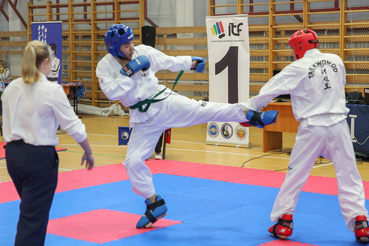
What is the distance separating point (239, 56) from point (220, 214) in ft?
13.9

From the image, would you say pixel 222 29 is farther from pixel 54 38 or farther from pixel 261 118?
pixel 261 118

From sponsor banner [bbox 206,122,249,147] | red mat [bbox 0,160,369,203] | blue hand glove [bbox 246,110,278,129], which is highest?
blue hand glove [bbox 246,110,278,129]

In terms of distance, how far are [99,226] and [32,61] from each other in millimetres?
1755

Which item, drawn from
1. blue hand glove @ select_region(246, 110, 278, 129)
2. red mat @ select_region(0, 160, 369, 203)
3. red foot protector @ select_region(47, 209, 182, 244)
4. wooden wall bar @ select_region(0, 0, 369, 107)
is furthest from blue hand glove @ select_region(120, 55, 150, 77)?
wooden wall bar @ select_region(0, 0, 369, 107)

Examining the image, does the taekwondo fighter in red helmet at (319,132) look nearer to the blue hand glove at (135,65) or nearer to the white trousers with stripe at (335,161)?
the white trousers with stripe at (335,161)

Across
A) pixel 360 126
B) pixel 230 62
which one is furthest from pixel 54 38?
pixel 360 126

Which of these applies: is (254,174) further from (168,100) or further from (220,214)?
(168,100)

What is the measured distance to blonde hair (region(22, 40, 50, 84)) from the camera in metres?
2.33

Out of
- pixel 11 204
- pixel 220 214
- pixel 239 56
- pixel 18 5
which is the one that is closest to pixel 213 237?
pixel 220 214

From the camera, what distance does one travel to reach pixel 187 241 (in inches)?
127

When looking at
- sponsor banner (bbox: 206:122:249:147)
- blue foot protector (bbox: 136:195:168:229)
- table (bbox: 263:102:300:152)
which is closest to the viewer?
blue foot protector (bbox: 136:195:168:229)

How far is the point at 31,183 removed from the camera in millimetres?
2348

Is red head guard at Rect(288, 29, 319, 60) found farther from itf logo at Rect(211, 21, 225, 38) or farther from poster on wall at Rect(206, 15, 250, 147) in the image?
itf logo at Rect(211, 21, 225, 38)

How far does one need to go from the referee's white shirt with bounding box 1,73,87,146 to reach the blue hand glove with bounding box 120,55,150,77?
92 cm
